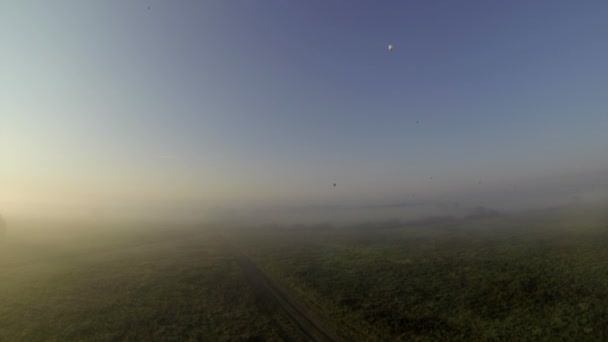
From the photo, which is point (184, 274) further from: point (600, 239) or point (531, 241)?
point (600, 239)

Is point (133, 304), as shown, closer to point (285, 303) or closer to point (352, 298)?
point (285, 303)

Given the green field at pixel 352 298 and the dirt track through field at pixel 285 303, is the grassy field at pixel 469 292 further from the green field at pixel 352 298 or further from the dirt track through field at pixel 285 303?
the dirt track through field at pixel 285 303

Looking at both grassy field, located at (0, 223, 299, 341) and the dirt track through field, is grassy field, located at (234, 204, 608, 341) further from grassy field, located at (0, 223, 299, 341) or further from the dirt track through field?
grassy field, located at (0, 223, 299, 341)

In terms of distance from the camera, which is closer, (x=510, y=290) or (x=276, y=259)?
(x=510, y=290)

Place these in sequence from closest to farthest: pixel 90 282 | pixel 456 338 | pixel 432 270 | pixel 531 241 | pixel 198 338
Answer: pixel 456 338, pixel 198 338, pixel 432 270, pixel 90 282, pixel 531 241

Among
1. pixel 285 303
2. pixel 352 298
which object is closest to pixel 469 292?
pixel 352 298

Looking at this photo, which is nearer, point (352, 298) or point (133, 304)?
point (352, 298)

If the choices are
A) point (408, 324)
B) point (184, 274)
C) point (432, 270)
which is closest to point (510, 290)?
point (432, 270)

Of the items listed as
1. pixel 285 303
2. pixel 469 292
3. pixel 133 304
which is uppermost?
pixel 469 292
